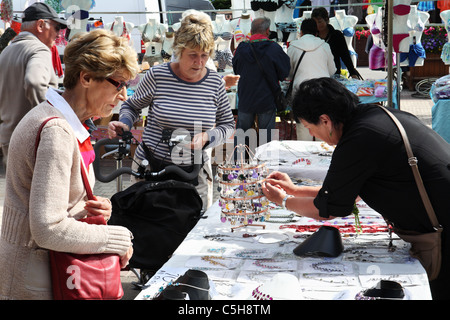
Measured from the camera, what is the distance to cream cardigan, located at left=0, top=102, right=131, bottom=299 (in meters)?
1.54

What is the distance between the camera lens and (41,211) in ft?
5.04

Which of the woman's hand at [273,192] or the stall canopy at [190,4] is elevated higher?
the stall canopy at [190,4]

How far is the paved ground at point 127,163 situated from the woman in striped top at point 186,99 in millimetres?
875

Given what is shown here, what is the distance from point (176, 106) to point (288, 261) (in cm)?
126

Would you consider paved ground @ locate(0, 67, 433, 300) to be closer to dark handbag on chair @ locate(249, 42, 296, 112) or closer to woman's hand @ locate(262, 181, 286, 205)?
woman's hand @ locate(262, 181, 286, 205)

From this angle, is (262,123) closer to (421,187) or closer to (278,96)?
(278,96)

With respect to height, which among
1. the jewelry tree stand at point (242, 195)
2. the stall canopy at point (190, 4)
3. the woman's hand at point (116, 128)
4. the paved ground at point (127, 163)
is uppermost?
the stall canopy at point (190, 4)

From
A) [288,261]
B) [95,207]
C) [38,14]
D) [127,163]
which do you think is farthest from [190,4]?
[95,207]

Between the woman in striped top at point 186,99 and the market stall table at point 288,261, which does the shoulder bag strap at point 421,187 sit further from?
the woman in striped top at point 186,99

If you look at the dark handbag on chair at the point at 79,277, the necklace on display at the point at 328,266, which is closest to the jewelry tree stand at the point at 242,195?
the necklace on display at the point at 328,266

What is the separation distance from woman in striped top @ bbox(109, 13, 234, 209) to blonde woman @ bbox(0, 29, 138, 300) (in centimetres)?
124

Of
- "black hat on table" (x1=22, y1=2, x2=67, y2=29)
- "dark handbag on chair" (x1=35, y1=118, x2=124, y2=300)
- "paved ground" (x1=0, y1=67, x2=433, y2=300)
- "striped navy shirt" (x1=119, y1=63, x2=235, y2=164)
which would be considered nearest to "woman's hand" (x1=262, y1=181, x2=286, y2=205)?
"striped navy shirt" (x1=119, y1=63, x2=235, y2=164)

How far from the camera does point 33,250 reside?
1.65 metres

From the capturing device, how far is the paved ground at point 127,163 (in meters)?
3.66
